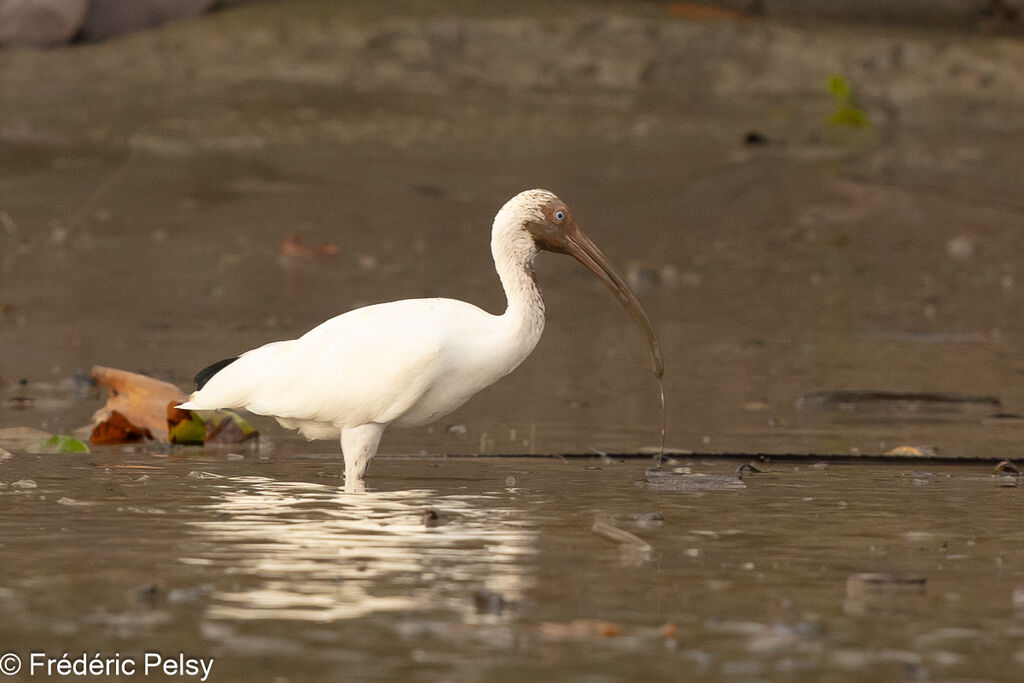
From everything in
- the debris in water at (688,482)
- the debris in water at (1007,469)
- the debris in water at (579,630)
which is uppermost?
the debris in water at (1007,469)

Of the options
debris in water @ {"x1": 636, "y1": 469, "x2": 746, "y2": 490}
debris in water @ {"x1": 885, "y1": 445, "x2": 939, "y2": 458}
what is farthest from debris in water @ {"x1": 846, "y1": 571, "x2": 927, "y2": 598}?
debris in water @ {"x1": 885, "y1": 445, "x2": 939, "y2": 458}

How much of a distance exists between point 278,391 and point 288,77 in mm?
13227

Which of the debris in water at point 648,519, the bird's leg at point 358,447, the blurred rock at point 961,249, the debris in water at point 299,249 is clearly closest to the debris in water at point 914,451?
the debris in water at point 648,519

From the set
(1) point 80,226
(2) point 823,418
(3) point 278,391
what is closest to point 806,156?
(1) point 80,226

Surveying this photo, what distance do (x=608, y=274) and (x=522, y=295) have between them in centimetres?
63

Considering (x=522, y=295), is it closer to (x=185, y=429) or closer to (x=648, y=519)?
(x=648, y=519)

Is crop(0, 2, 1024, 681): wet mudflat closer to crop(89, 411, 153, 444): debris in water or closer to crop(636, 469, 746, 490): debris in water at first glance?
crop(636, 469, 746, 490): debris in water

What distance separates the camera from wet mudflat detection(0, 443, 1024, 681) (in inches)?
185

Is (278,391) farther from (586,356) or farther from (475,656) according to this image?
(586,356)

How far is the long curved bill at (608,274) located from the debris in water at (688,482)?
408 mm

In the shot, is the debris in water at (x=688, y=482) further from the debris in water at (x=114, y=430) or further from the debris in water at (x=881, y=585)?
the debris in water at (x=114, y=430)

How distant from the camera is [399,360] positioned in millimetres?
7531

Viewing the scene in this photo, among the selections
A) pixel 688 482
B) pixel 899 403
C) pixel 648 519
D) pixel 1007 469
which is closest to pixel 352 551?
pixel 648 519

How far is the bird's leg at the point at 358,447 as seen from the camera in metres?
7.66
